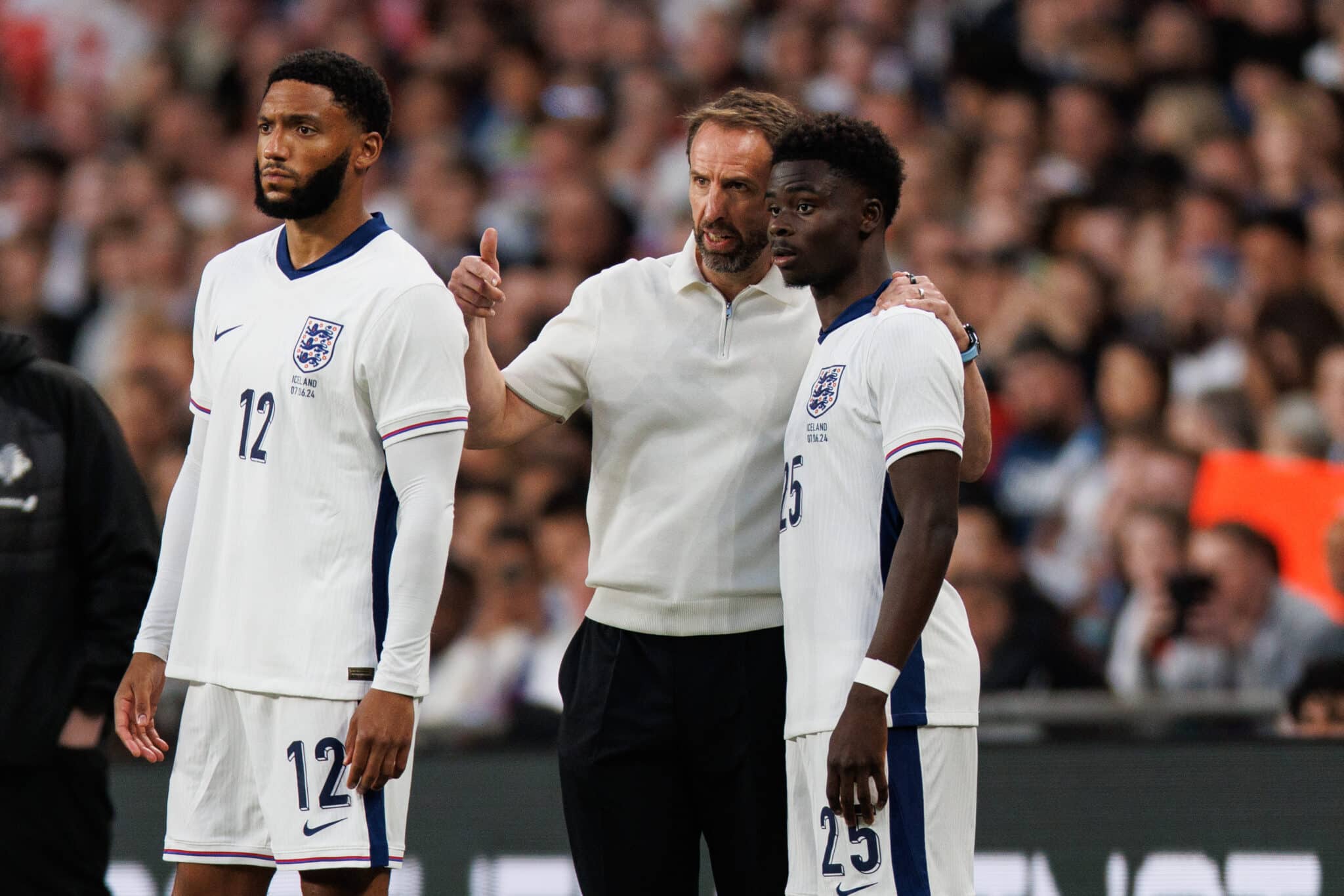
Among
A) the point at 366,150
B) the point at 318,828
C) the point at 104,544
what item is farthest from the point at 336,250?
the point at 104,544

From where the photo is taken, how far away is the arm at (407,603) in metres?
3.45

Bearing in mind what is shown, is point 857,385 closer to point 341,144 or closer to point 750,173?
point 750,173

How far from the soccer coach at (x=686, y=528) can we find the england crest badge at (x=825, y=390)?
310mm

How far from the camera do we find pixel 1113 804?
5.26m

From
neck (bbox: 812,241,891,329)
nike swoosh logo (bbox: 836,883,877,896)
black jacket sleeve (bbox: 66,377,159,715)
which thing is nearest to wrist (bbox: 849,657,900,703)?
nike swoosh logo (bbox: 836,883,877,896)

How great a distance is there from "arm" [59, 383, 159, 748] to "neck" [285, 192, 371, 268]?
1.16 metres

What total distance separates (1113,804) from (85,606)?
9.25ft

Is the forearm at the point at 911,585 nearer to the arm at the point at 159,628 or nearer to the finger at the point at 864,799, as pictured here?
the finger at the point at 864,799

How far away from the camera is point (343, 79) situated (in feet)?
12.2

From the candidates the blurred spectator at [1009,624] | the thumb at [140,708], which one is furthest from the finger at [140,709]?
the blurred spectator at [1009,624]

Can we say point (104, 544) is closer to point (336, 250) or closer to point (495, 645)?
point (336, 250)

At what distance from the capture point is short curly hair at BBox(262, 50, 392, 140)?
3.71 m

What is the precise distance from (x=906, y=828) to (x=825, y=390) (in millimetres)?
862

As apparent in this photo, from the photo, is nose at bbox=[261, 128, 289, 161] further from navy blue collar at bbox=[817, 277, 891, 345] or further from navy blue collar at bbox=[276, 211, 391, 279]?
navy blue collar at bbox=[817, 277, 891, 345]
